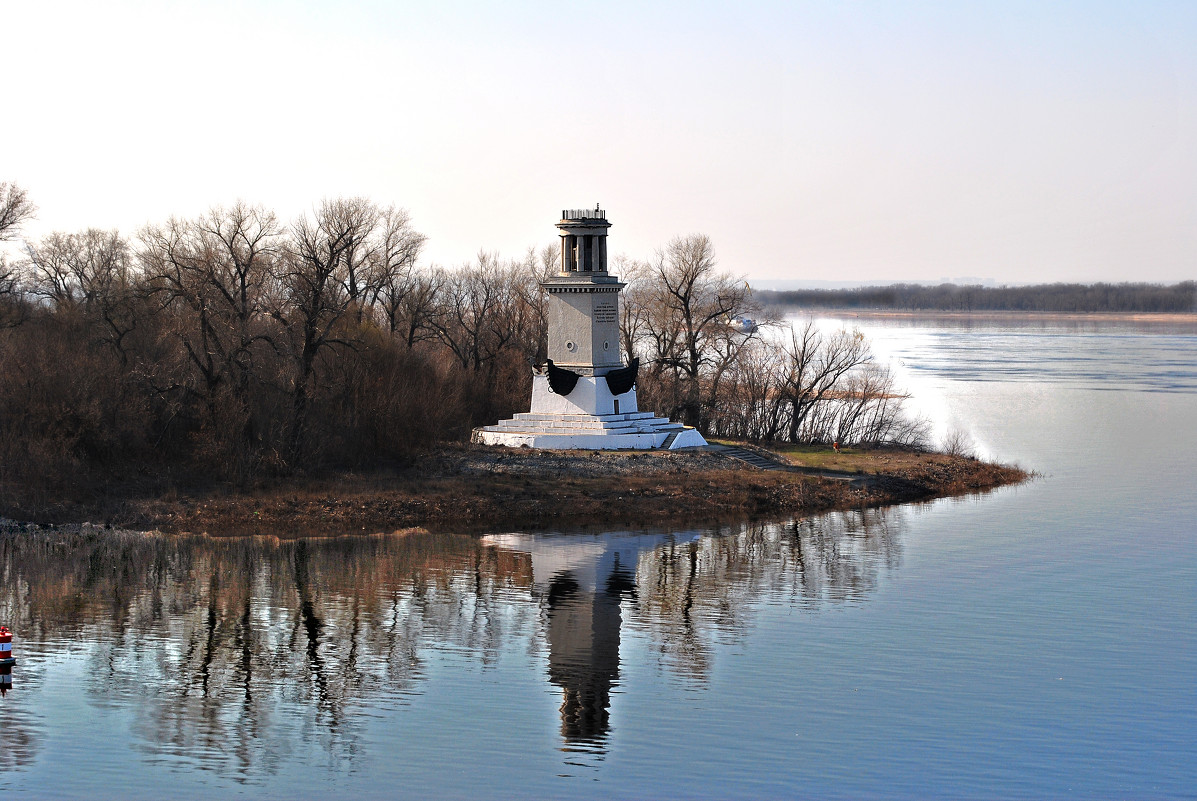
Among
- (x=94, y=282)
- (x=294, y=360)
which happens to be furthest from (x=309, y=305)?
(x=94, y=282)

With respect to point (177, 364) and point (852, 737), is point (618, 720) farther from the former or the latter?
point (177, 364)

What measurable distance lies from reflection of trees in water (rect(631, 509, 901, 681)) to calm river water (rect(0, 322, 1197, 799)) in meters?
0.11

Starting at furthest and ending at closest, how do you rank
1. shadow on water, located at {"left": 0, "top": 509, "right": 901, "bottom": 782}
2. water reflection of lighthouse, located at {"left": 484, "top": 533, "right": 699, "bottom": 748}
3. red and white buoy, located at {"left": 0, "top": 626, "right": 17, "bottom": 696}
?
red and white buoy, located at {"left": 0, "top": 626, "right": 17, "bottom": 696} → water reflection of lighthouse, located at {"left": 484, "top": 533, "right": 699, "bottom": 748} → shadow on water, located at {"left": 0, "top": 509, "right": 901, "bottom": 782}

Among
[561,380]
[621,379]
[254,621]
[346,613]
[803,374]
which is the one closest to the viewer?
[254,621]

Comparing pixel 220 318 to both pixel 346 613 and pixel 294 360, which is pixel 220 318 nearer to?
pixel 294 360

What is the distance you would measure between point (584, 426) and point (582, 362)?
7.49 ft

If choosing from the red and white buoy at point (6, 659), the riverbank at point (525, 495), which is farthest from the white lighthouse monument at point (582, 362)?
the red and white buoy at point (6, 659)

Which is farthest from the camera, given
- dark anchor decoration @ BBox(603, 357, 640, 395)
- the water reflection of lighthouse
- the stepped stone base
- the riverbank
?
dark anchor decoration @ BBox(603, 357, 640, 395)

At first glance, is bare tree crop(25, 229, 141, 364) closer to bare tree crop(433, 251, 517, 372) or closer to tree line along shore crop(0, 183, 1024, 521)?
tree line along shore crop(0, 183, 1024, 521)

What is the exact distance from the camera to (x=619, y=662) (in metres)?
23.3

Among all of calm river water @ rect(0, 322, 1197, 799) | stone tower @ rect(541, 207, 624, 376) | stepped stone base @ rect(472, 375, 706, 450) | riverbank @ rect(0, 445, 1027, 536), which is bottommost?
calm river water @ rect(0, 322, 1197, 799)

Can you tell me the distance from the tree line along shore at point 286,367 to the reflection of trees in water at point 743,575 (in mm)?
4567

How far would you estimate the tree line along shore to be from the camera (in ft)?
129

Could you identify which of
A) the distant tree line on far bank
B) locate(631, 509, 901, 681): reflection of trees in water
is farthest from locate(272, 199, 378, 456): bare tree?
locate(631, 509, 901, 681): reflection of trees in water
